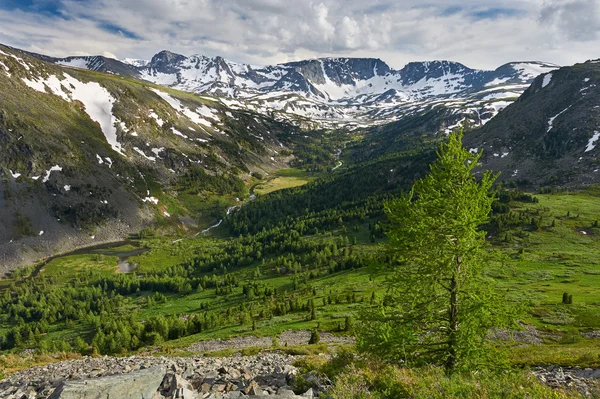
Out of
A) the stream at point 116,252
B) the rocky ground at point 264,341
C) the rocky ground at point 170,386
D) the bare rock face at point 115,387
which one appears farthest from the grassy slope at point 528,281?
the bare rock face at point 115,387

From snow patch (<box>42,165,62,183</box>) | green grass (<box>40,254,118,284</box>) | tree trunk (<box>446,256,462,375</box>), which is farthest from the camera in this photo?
snow patch (<box>42,165,62,183</box>)

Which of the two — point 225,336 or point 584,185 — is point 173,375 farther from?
point 584,185

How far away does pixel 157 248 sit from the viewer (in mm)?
160375

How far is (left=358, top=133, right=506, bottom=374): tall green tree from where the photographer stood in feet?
52.2

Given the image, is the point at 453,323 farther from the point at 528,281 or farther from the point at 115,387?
the point at 528,281

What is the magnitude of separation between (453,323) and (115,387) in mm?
17173

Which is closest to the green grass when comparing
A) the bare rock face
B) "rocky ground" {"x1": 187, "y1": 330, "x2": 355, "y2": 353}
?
"rocky ground" {"x1": 187, "y1": 330, "x2": 355, "y2": 353}

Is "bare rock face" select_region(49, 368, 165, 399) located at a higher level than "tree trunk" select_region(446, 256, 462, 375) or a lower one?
lower

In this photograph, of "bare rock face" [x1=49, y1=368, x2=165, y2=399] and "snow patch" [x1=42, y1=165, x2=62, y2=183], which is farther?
"snow patch" [x1=42, y1=165, x2=62, y2=183]

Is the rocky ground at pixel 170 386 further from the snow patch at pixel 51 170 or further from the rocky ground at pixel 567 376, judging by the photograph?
the snow patch at pixel 51 170

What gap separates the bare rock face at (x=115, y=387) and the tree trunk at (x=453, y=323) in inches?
594

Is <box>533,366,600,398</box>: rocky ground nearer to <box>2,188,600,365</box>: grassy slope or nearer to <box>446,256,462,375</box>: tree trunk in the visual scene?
<box>2,188,600,365</box>: grassy slope

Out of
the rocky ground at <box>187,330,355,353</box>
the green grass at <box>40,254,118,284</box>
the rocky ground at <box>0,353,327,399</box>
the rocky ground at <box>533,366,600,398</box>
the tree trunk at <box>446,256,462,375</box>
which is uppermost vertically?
the tree trunk at <box>446,256,462,375</box>

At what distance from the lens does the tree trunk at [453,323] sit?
1633cm
